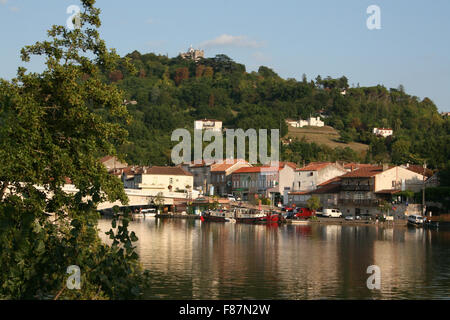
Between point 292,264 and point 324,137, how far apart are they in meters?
137

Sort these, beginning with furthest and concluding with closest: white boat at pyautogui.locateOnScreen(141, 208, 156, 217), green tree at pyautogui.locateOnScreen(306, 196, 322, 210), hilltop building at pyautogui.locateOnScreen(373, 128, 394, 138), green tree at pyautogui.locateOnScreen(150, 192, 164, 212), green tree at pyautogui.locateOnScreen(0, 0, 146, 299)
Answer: hilltop building at pyautogui.locateOnScreen(373, 128, 394, 138) → green tree at pyautogui.locateOnScreen(150, 192, 164, 212) → white boat at pyautogui.locateOnScreen(141, 208, 156, 217) → green tree at pyautogui.locateOnScreen(306, 196, 322, 210) → green tree at pyautogui.locateOnScreen(0, 0, 146, 299)

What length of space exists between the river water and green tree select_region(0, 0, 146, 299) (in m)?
9.28

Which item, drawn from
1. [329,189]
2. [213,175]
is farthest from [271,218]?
[213,175]

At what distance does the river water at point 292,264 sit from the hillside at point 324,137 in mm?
99829

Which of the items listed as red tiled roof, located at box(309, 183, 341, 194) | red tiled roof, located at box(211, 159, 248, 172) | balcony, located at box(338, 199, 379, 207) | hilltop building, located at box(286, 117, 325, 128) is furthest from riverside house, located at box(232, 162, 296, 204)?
hilltop building, located at box(286, 117, 325, 128)

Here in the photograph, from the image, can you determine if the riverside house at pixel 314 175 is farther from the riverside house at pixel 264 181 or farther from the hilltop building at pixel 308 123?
the hilltop building at pixel 308 123

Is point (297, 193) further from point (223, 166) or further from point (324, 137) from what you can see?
point (324, 137)

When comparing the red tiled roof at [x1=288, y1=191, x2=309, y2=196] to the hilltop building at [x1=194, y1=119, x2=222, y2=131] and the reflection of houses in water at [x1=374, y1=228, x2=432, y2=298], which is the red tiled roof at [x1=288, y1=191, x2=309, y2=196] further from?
the hilltop building at [x1=194, y1=119, x2=222, y2=131]

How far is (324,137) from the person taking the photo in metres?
176

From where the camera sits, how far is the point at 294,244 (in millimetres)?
54312

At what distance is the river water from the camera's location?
30703 millimetres
